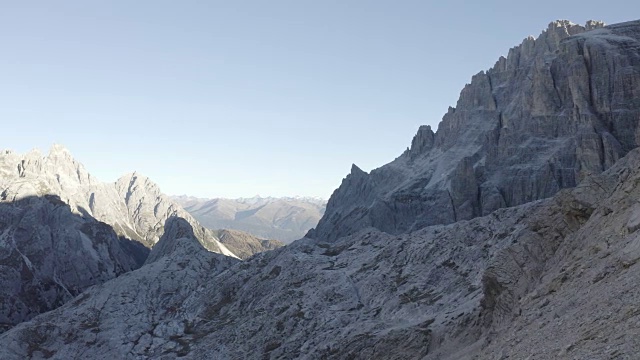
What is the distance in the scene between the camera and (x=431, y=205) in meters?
192

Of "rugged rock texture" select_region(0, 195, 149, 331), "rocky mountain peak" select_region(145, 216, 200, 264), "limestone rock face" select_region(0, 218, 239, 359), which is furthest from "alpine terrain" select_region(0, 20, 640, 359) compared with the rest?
"rugged rock texture" select_region(0, 195, 149, 331)

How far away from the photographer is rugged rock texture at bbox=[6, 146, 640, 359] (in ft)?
97.9

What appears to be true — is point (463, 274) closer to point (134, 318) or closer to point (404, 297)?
point (404, 297)

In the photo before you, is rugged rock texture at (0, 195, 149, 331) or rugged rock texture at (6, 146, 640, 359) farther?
rugged rock texture at (0, 195, 149, 331)

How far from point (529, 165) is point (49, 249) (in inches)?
7011

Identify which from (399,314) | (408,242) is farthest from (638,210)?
(408,242)

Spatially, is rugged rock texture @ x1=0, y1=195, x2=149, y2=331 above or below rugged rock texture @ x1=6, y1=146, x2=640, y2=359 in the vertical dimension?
above

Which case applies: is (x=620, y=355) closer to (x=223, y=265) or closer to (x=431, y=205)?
(x=223, y=265)

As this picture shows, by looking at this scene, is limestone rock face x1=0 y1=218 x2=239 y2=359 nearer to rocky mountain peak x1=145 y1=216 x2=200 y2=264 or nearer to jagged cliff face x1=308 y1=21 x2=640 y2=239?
rocky mountain peak x1=145 y1=216 x2=200 y2=264

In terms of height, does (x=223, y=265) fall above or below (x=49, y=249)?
below

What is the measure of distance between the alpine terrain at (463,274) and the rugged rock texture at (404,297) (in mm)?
234

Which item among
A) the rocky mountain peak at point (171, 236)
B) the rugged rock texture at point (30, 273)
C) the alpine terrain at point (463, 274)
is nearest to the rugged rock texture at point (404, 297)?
the alpine terrain at point (463, 274)

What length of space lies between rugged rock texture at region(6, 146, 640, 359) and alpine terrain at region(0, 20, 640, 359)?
0.23 m

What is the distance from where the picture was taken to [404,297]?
7494 centimetres
